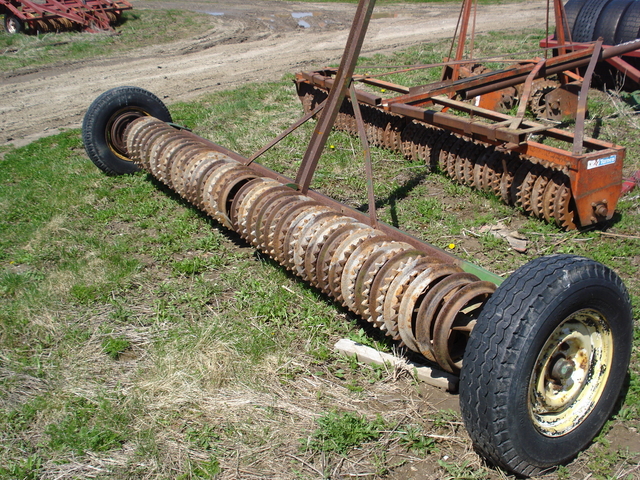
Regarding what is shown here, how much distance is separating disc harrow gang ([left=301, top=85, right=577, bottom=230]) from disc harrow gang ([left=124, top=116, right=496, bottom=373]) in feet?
6.13

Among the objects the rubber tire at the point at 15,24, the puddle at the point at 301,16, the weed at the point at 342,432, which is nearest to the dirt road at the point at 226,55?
the puddle at the point at 301,16

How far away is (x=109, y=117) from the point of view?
5.62 metres

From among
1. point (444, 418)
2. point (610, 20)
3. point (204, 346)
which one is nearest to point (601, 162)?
point (444, 418)

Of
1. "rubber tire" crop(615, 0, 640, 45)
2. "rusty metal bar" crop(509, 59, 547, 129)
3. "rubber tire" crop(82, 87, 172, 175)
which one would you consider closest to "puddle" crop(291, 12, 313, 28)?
"rubber tire" crop(615, 0, 640, 45)

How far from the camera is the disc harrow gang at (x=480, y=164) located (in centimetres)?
453

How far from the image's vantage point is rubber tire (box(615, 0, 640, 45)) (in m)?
7.49

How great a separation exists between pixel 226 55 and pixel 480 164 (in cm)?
897

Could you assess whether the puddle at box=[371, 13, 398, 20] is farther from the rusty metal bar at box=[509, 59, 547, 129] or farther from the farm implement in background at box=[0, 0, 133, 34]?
the rusty metal bar at box=[509, 59, 547, 129]

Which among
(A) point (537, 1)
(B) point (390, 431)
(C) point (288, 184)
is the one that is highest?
(A) point (537, 1)

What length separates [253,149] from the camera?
669 centimetres

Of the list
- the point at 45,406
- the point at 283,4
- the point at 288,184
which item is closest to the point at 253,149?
the point at 288,184

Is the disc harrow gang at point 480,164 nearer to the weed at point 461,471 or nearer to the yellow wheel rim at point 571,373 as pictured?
the yellow wheel rim at point 571,373

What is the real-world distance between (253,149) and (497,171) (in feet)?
9.63

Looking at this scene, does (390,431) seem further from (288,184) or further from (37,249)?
(37,249)
